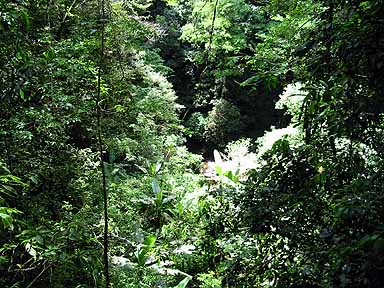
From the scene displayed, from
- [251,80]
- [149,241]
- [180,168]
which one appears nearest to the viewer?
[251,80]

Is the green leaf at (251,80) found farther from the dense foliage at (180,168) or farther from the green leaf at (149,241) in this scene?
the green leaf at (149,241)

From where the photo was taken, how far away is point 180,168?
20.6ft

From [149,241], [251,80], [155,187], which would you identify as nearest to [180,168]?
[155,187]

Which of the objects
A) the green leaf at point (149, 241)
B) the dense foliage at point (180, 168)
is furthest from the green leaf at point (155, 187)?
the green leaf at point (149, 241)

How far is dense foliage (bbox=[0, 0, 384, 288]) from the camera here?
101 centimetres

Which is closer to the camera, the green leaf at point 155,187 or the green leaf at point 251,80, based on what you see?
the green leaf at point 251,80

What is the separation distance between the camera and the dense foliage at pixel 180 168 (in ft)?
3.31

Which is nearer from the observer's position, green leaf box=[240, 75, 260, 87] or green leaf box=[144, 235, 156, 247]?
green leaf box=[240, 75, 260, 87]

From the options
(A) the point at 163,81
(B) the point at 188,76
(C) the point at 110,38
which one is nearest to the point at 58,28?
(C) the point at 110,38

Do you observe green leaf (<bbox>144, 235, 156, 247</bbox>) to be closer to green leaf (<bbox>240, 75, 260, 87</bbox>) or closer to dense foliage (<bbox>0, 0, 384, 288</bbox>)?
dense foliage (<bbox>0, 0, 384, 288</bbox>)

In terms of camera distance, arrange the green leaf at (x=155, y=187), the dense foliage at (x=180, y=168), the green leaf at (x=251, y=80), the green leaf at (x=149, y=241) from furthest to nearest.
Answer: the green leaf at (x=155, y=187) → the green leaf at (x=149, y=241) → the green leaf at (x=251, y=80) → the dense foliage at (x=180, y=168)

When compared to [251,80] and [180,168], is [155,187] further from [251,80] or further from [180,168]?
[251,80]

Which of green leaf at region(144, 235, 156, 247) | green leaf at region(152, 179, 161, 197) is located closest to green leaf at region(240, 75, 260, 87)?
green leaf at region(144, 235, 156, 247)

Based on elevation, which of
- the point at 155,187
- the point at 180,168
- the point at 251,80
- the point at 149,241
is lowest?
the point at 149,241
